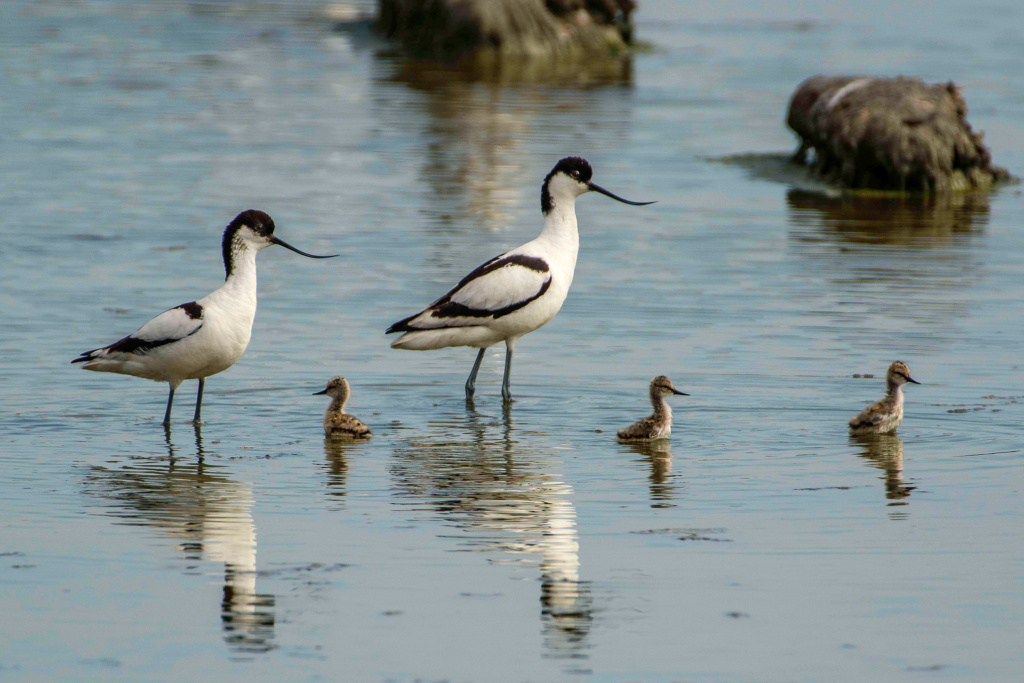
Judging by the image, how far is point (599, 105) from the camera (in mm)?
29438

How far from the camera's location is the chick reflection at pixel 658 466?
870cm

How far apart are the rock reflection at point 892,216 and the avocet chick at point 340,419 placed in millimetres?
9096

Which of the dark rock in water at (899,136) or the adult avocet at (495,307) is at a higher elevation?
the dark rock in water at (899,136)

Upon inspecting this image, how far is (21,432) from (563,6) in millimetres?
29338

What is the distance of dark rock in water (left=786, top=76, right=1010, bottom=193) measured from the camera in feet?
69.1

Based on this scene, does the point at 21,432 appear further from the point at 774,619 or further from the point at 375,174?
the point at 375,174

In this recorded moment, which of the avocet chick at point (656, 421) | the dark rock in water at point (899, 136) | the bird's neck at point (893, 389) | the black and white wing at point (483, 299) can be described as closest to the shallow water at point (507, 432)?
the avocet chick at point (656, 421)

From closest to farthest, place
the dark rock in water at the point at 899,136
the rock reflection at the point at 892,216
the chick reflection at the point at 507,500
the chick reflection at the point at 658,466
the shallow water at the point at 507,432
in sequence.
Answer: the shallow water at the point at 507,432 < the chick reflection at the point at 507,500 < the chick reflection at the point at 658,466 < the rock reflection at the point at 892,216 < the dark rock in water at the point at 899,136

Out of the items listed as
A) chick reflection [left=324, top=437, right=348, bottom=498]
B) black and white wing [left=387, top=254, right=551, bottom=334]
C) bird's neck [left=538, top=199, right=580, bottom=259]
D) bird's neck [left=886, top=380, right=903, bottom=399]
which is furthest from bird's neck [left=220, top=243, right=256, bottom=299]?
bird's neck [left=886, top=380, right=903, bottom=399]

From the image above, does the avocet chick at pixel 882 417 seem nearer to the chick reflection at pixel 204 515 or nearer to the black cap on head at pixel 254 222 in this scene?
the chick reflection at pixel 204 515

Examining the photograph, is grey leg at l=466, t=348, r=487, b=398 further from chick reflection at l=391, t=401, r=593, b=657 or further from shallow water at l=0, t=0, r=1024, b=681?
chick reflection at l=391, t=401, r=593, b=657

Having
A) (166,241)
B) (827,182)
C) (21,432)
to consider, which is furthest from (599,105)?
(21,432)

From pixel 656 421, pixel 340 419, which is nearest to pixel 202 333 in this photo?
pixel 340 419

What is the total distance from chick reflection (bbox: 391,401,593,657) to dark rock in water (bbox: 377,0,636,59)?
85.7 ft
